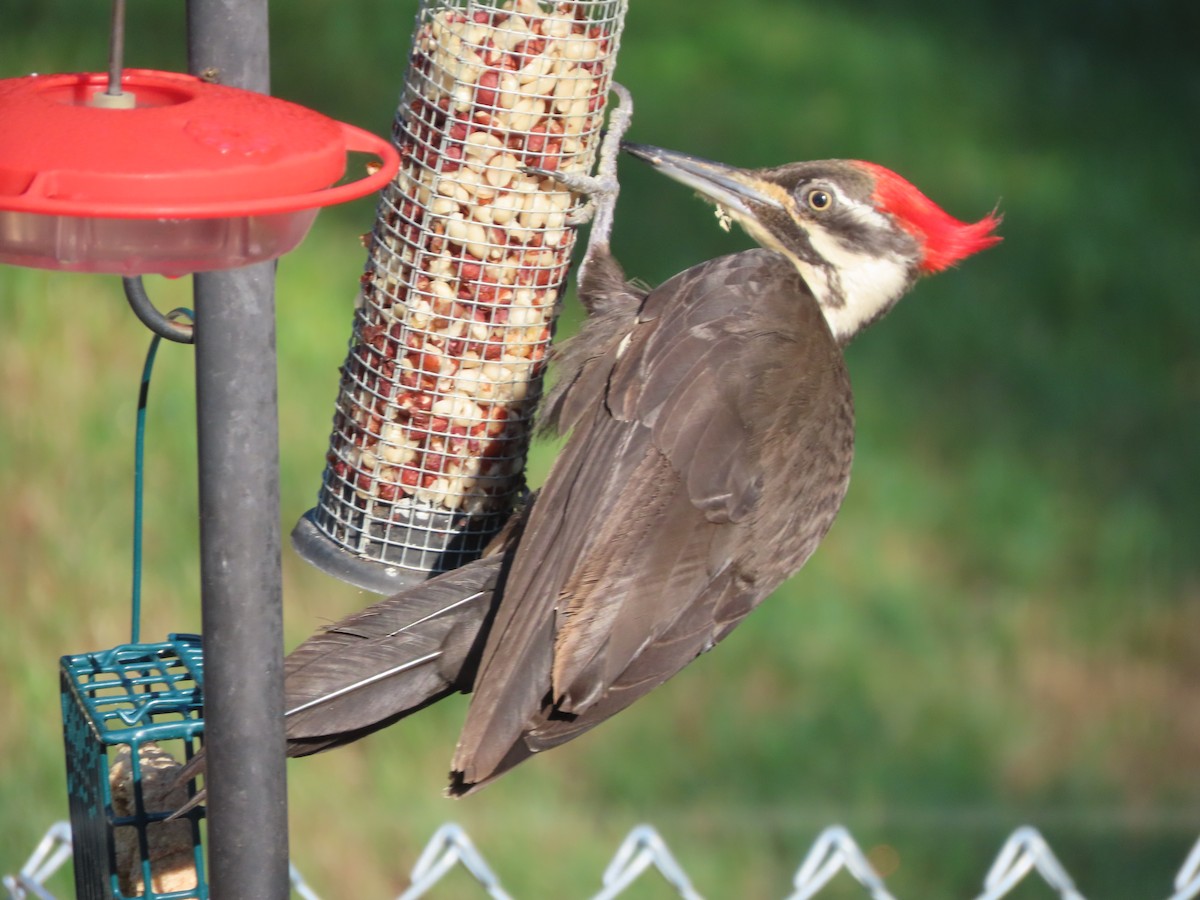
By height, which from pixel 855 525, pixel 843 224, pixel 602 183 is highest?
pixel 602 183

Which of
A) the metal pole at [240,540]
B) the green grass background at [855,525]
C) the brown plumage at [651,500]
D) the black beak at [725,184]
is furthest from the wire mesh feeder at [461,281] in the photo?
the green grass background at [855,525]

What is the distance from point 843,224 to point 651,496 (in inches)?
34.5

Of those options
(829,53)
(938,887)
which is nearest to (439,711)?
(938,887)

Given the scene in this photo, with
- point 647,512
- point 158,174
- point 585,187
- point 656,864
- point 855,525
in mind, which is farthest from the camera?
point 855,525

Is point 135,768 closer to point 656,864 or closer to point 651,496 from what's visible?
point 651,496

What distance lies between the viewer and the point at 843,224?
3.80 meters

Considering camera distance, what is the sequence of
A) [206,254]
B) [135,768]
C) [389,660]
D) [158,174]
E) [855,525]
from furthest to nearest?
[855,525], [389,660], [135,768], [206,254], [158,174]

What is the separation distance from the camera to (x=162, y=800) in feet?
9.46

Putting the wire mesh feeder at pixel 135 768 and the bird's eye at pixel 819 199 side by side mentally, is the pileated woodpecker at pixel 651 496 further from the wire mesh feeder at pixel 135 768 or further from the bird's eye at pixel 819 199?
the wire mesh feeder at pixel 135 768

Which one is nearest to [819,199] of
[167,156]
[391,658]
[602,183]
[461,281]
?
[602,183]

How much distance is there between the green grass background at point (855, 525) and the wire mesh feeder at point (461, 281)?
159cm

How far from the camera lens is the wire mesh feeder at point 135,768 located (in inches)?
112

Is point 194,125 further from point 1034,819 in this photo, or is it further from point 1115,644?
point 1115,644

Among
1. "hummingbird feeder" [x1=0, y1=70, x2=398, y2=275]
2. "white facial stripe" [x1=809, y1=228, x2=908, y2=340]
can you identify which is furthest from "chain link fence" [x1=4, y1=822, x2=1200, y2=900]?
"hummingbird feeder" [x1=0, y1=70, x2=398, y2=275]
